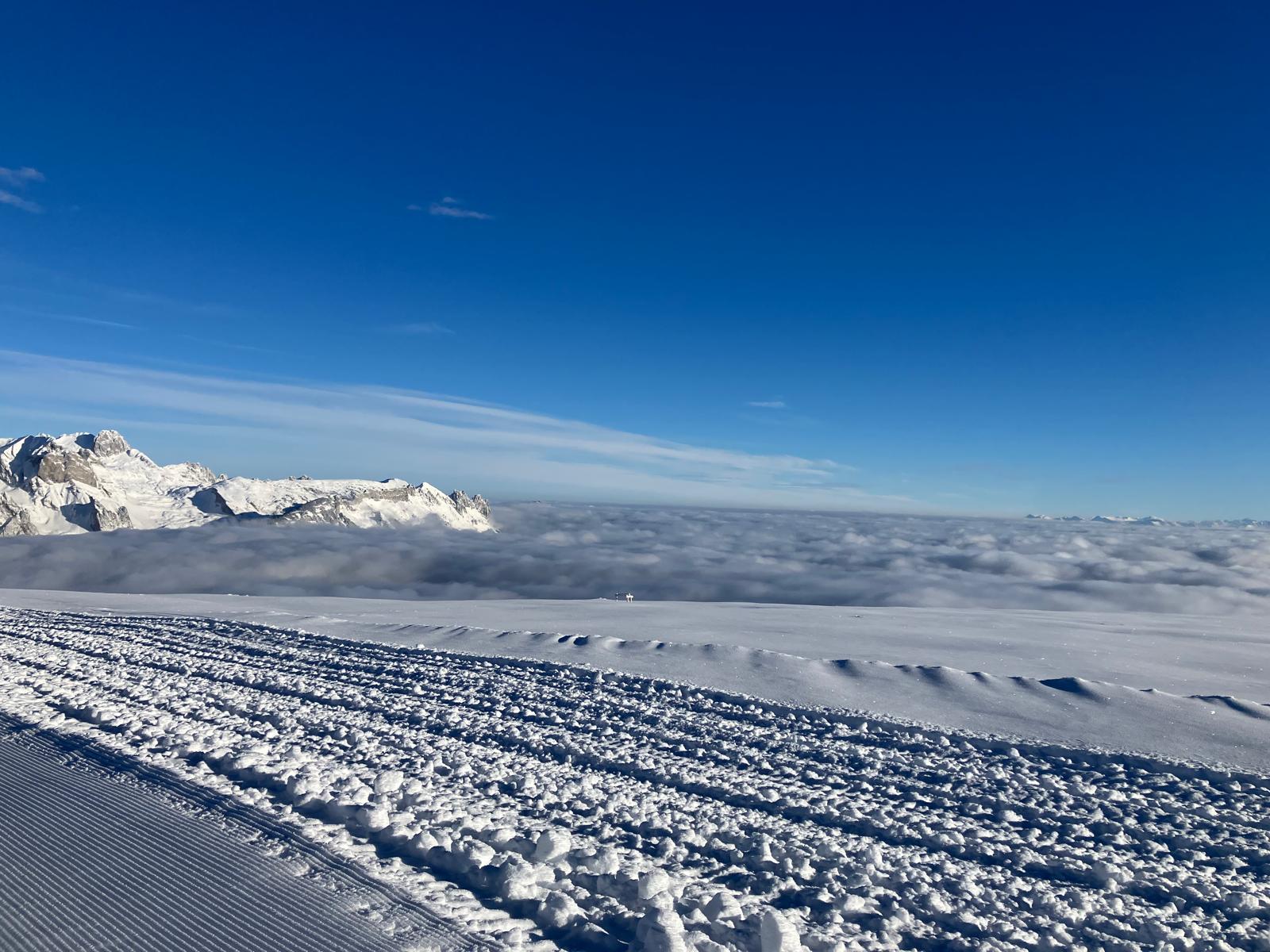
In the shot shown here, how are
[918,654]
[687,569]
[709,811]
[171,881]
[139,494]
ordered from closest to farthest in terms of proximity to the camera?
[171,881]
[709,811]
[918,654]
[687,569]
[139,494]

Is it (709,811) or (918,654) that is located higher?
(709,811)

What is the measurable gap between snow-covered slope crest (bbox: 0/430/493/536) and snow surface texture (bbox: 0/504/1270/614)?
15.1 metres

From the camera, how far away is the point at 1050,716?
6871 millimetres

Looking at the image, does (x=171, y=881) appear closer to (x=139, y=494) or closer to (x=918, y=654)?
(x=918, y=654)

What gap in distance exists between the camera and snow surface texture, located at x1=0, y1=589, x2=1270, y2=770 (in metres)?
6.74

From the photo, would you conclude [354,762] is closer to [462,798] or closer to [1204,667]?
[462,798]

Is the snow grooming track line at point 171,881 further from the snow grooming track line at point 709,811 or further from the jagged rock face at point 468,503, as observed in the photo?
the jagged rock face at point 468,503

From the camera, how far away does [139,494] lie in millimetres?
133625

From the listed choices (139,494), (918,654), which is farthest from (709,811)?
(139,494)

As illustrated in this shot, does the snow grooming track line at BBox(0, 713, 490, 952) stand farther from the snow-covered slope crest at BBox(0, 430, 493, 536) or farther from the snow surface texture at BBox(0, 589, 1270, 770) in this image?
the snow-covered slope crest at BBox(0, 430, 493, 536)

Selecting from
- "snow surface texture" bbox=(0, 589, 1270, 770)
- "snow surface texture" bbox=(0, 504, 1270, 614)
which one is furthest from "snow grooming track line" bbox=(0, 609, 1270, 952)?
"snow surface texture" bbox=(0, 504, 1270, 614)

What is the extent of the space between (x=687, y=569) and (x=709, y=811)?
224ft

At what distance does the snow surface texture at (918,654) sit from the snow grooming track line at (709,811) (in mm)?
935

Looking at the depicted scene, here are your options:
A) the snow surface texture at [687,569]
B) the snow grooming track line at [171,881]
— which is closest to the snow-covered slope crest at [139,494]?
the snow surface texture at [687,569]
